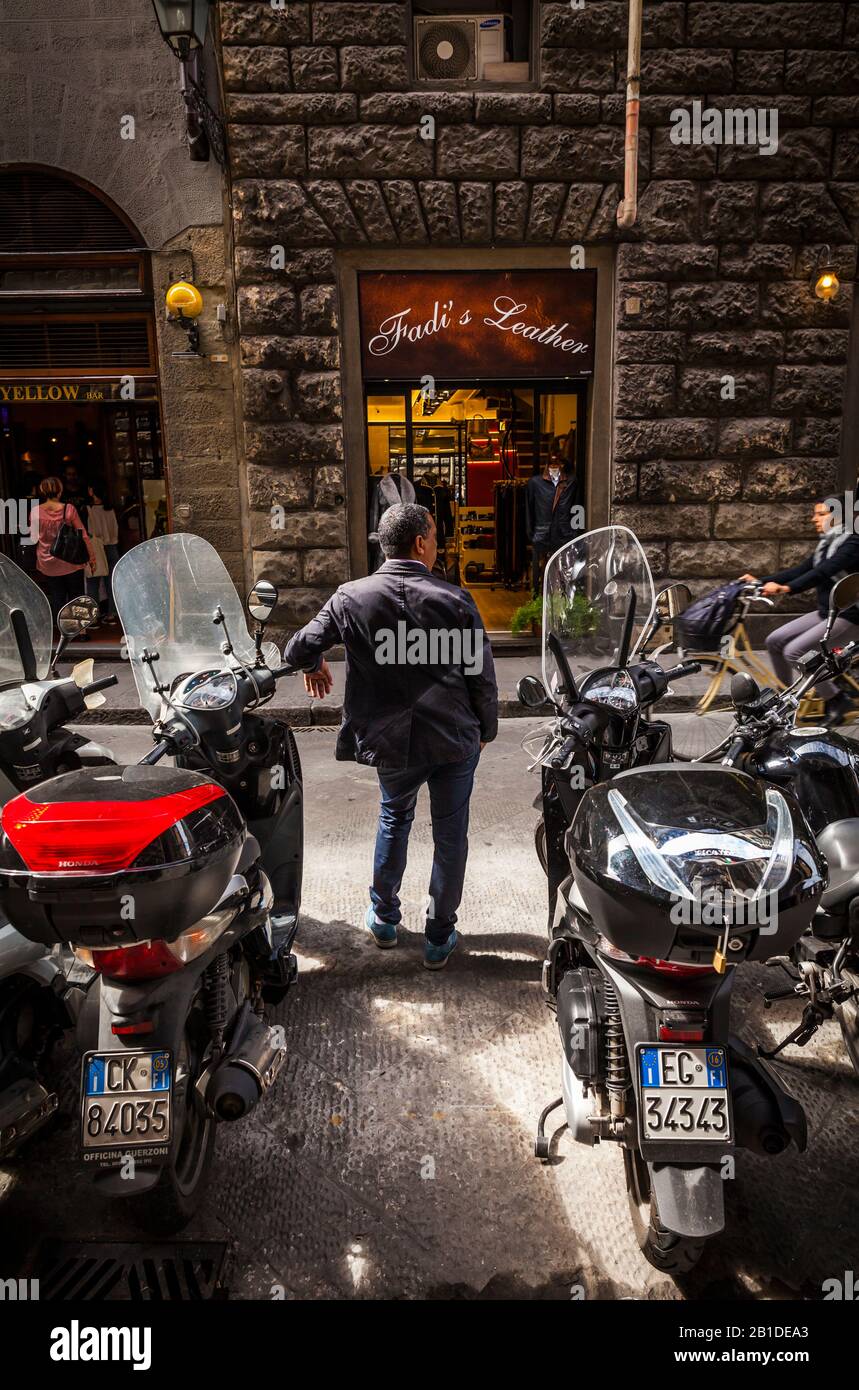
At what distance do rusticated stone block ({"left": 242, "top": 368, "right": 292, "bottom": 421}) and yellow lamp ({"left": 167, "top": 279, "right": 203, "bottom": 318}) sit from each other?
759 mm

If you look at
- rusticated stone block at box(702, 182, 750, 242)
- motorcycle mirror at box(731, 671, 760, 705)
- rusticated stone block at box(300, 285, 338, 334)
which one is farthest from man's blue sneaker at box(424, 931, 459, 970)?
rusticated stone block at box(702, 182, 750, 242)

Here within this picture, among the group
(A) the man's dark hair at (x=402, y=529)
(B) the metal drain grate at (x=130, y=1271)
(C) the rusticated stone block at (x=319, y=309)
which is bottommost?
(B) the metal drain grate at (x=130, y=1271)

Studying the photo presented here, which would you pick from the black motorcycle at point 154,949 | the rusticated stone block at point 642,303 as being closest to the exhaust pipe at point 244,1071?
the black motorcycle at point 154,949

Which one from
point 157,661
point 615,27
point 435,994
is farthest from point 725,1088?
point 615,27

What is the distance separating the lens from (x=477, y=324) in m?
9.22

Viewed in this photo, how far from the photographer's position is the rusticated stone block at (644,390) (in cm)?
890

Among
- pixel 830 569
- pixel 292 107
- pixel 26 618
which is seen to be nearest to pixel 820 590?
pixel 830 569

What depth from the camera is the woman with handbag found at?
31.4 feet

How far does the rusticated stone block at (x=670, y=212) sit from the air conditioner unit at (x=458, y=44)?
2.00 metres

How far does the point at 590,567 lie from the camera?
140 inches

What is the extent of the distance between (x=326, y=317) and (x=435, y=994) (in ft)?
23.0

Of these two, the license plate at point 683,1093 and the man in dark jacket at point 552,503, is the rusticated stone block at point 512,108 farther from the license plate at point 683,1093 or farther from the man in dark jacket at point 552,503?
the license plate at point 683,1093

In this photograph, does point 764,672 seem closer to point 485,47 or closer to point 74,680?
point 74,680

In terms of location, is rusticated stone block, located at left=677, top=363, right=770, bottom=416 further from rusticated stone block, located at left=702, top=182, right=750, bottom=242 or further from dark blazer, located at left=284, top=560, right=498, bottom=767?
dark blazer, located at left=284, top=560, right=498, bottom=767
